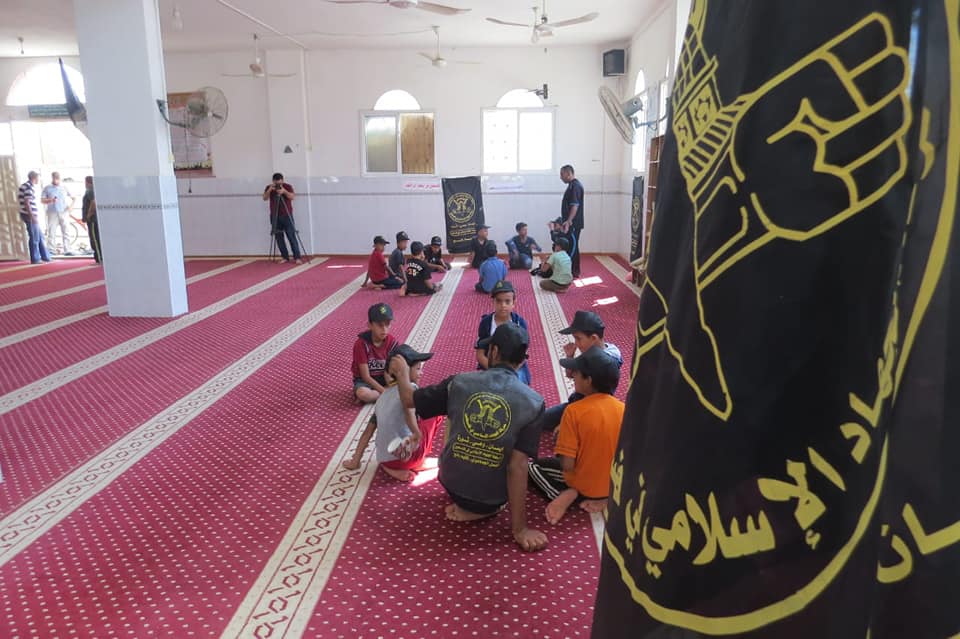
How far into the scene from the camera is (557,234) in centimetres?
787

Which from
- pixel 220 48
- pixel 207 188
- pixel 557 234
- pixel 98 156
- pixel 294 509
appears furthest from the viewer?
pixel 207 188

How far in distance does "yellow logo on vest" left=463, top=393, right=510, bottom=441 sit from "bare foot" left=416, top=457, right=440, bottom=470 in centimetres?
64

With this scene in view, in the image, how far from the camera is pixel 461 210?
914 cm

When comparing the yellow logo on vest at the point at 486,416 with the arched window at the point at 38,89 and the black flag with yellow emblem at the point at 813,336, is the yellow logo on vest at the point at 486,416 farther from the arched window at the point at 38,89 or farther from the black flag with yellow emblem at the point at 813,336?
the arched window at the point at 38,89

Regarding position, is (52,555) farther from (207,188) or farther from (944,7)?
(207,188)

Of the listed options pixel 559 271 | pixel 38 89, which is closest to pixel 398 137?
pixel 559 271

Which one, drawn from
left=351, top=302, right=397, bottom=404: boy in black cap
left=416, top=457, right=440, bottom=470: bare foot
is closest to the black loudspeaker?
left=351, top=302, right=397, bottom=404: boy in black cap

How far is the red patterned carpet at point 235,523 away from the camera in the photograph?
1870mm

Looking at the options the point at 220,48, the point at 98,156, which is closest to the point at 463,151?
the point at 220,48

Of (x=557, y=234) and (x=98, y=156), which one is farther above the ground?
(x=98, y=156)

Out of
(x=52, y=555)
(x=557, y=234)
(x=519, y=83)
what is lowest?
(x=52, y=555)

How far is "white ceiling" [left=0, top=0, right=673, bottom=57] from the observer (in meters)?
7.14

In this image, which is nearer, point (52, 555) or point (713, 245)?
point (713, 245)

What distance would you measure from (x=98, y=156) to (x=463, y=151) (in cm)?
517
